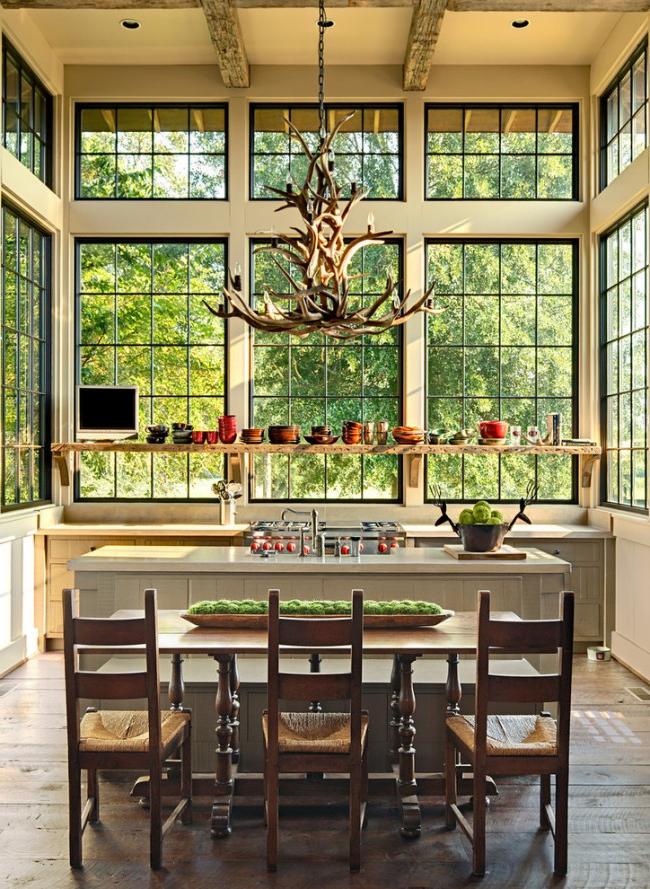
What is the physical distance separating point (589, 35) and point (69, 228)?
4416 millimetres

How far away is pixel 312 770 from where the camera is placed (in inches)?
123

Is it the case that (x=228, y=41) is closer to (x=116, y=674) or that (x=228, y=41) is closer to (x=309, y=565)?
(x=309, y=565)

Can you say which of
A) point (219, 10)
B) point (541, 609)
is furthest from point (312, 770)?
point (219, 10)

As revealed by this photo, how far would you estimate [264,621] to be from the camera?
3.59 m

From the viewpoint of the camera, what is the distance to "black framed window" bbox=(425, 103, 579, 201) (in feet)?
24.0

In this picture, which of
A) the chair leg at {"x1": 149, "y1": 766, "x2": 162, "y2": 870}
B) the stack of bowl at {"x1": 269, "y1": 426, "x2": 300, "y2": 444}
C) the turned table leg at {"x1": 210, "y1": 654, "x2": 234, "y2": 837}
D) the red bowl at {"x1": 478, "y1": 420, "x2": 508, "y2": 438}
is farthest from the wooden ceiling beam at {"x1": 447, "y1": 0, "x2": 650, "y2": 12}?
the chair leg at {"x1": 149, "y1": 766, "x2": 162, "y2": 870}

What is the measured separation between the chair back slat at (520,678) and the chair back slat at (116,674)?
1.14 meters

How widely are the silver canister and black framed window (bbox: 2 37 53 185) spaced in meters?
3.27

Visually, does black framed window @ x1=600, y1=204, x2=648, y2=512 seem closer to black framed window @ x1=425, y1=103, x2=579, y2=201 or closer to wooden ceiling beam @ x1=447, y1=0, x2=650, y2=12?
black framed window @ x1=425, y1=103, x2=579, y2=201

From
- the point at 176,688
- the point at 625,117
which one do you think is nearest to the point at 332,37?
the point at 625,117

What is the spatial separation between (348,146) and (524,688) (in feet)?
18.1

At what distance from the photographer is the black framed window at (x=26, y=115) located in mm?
6168

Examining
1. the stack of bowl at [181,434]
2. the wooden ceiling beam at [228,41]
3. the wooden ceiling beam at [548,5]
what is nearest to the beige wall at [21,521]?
the stack of bowl at [181,434]

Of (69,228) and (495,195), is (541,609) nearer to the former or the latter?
(495,195)
